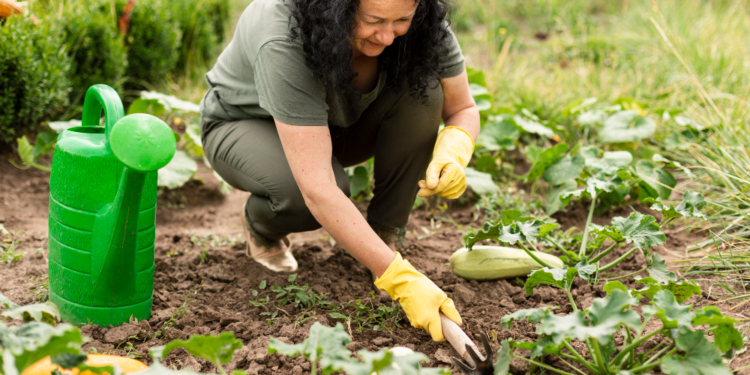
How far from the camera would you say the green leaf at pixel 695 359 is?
1278 millimetres

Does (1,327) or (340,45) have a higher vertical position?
(340,45)

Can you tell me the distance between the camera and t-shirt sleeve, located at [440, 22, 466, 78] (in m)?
2.01

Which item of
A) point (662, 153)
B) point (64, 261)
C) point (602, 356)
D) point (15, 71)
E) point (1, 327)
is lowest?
point (662, 153)

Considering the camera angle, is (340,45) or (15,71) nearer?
(340,45)

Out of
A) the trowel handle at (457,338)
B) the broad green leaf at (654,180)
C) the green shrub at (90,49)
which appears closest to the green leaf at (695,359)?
the trowel handle at (457,338)

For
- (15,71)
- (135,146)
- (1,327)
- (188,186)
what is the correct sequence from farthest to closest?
(188,186) < (15,71) < (135,146) < (1,327)

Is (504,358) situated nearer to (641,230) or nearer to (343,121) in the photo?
(641,230)

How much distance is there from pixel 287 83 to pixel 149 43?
2507 mm

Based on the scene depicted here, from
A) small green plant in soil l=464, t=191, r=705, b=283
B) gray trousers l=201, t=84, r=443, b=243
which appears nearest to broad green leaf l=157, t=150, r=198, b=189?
gray trousers l=201, t=84, r=443, b=243

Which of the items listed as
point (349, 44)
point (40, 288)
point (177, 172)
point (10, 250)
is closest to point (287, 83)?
point (349, 44)

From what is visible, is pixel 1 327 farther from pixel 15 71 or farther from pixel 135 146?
pixel 15 71

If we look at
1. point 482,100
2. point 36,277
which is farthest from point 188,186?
point 482,100

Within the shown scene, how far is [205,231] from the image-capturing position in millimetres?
2768

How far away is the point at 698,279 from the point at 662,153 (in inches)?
48.7
